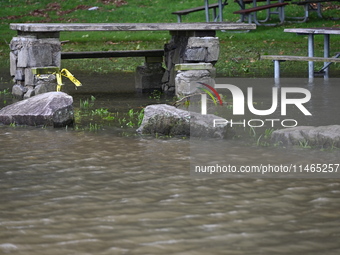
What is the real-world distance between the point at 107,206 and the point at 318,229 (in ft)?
4.99

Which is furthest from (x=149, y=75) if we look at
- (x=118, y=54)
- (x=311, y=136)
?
(x=311, y=136)

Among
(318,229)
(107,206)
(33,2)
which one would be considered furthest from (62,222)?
(33,2)

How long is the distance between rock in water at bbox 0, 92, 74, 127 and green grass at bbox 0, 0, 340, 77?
5.97m

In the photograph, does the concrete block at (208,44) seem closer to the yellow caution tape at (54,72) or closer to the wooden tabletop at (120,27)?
the wooden tabletop at (120,27)

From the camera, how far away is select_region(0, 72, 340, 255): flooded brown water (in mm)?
3941

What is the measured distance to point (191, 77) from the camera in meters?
10.3

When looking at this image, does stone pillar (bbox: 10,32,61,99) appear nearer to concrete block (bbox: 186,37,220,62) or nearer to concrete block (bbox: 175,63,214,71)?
concrete block (bbox: 175,63,214,71)

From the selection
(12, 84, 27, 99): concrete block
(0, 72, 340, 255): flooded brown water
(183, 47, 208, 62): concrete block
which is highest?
(183, 47, 208, 62): concrete block

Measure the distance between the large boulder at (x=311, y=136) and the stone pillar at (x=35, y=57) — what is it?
4.76 metres

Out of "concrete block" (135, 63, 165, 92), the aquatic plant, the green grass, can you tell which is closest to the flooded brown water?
Answer: the aquatic plant

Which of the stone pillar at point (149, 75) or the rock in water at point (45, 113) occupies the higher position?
the stone pillar at point (149, 75)

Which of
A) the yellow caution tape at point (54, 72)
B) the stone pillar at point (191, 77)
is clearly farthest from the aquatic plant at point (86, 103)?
the stone pillar at point (191, 77)

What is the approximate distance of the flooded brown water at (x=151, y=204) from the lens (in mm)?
3941

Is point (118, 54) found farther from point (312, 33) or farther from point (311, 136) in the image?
point (311, 136)
